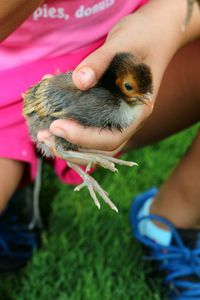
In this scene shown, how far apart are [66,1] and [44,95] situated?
567 millimetres

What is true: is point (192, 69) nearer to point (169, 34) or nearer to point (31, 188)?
point (169, 34)

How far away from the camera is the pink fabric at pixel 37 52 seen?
1.66 meters

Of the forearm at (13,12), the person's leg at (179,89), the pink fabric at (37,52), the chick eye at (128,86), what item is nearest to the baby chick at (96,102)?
the chick eye at (128,86)

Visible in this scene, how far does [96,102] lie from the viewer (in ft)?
3.83

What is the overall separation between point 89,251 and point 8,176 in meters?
0.48

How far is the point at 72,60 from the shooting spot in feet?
5.66

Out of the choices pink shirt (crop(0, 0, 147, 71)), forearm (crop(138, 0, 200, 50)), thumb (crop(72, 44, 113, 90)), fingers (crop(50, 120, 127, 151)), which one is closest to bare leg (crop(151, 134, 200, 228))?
forearm (crop(138, 0, 200, 50))

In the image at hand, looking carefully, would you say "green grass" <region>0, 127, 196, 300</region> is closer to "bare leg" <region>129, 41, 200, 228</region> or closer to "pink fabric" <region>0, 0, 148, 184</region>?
"bare leg" <region>129, 41, 200, 228</region>

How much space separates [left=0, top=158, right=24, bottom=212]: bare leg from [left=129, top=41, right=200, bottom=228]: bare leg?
1.24 ft

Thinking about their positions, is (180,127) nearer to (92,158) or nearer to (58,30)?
(58,30)

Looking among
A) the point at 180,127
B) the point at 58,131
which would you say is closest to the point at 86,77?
the point at 58,131

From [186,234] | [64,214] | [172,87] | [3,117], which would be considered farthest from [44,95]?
[64,214]

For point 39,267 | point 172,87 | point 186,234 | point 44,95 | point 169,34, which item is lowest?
point 186,234

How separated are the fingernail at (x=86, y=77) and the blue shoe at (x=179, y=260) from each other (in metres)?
0.89
